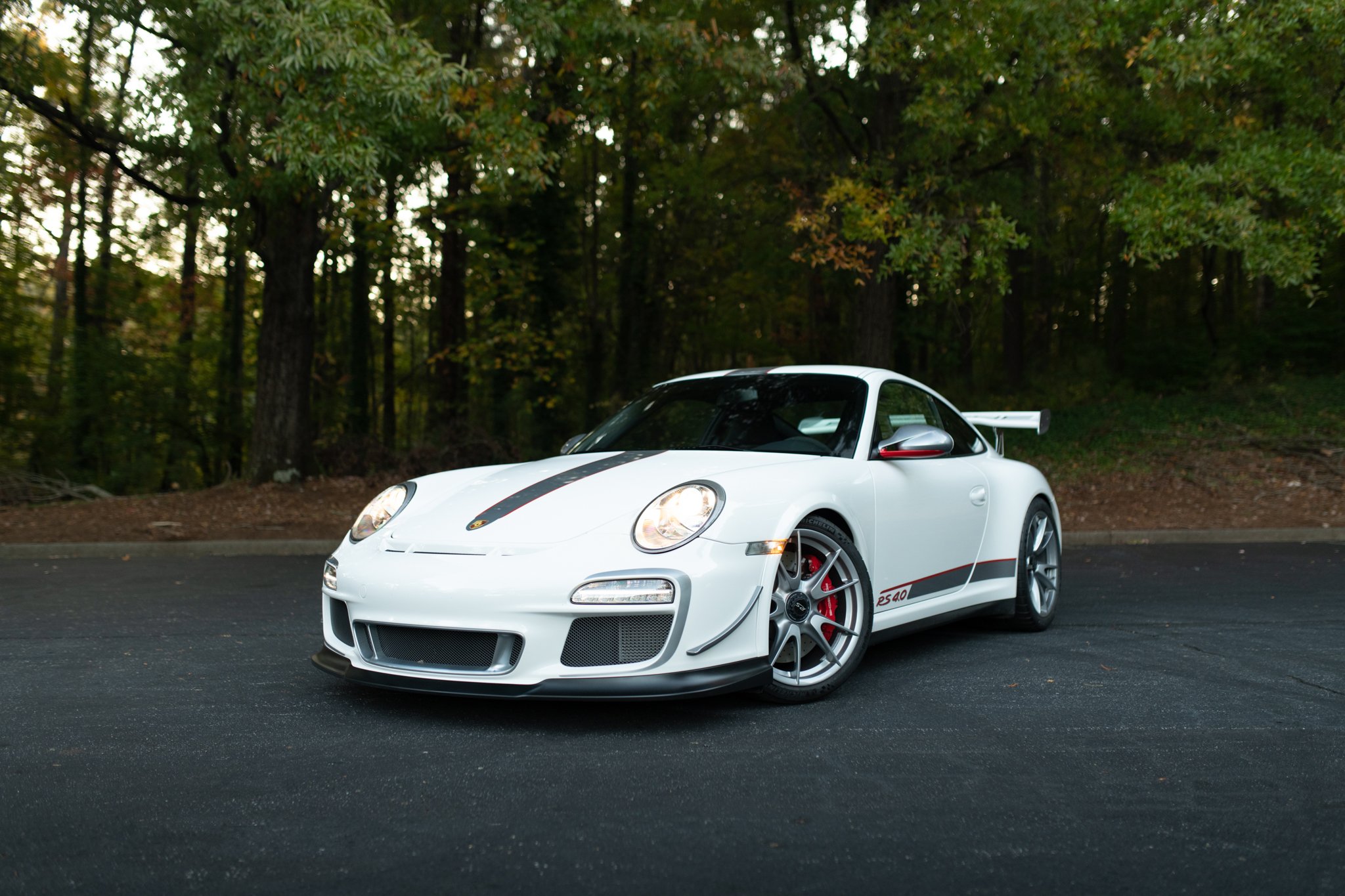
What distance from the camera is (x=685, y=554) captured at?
4.11 metres

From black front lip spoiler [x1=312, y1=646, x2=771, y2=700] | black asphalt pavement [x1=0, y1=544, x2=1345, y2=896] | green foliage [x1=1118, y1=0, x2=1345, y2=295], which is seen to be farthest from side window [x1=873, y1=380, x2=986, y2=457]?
green foliage [x1=1118, y1=0, x2=1345, y2=295]

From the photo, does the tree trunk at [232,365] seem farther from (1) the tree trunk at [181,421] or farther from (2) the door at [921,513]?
(2) the door at [921,513]

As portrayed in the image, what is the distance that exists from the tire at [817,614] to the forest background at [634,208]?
21.2 ft

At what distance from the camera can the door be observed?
5.10 metres

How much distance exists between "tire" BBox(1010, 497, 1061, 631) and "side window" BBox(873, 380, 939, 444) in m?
0.84

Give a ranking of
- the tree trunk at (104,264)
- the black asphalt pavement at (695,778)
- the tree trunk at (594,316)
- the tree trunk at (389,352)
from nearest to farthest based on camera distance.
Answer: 1. the black asphalt pavement at (695,778)
2. the tree trunk at (104,264)
3. the tree trunk at (594,316)
4. the tree trunk at (389,352)

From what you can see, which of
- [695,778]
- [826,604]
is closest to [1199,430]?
[826,604]

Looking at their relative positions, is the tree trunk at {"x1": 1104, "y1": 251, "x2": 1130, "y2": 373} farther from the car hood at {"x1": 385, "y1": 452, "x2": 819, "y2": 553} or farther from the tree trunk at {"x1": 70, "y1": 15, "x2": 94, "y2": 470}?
the car hood at {"x1": 385, "y1": 452, "x2": 819, "y2": 553}

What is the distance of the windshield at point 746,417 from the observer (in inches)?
206

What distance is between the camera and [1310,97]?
13.9 m

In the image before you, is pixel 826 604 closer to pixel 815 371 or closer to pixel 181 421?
pixel 815 371

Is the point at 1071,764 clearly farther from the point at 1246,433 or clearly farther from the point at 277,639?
the point at 1246,433

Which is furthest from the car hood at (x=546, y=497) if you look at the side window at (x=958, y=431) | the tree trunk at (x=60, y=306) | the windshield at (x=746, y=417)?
the tree trunk at (x=60, y=306)

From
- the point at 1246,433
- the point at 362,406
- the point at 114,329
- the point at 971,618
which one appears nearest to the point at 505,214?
the point at 362,406
